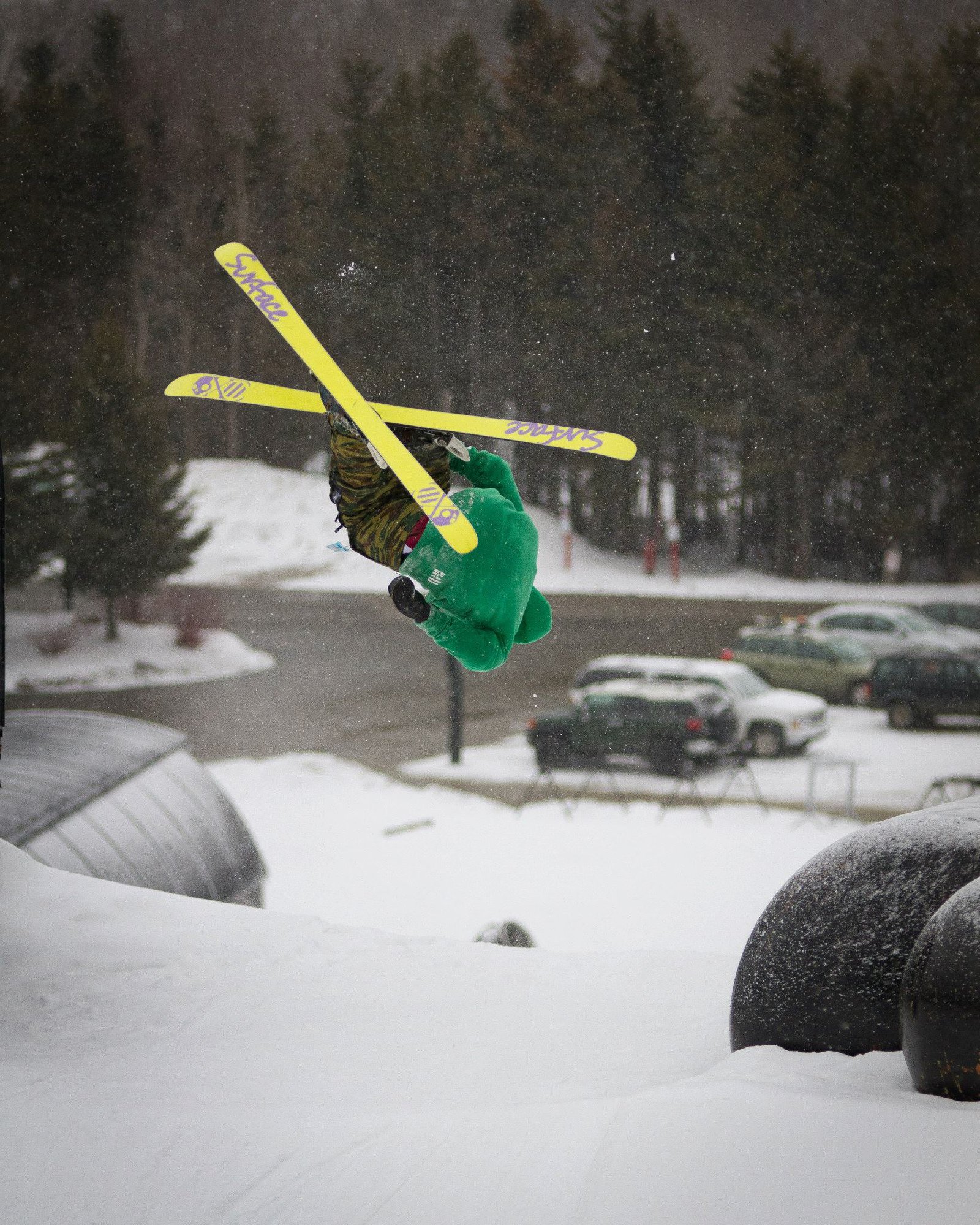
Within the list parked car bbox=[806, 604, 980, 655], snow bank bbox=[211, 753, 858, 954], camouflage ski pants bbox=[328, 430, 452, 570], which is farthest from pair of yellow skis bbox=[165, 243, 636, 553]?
parked car bbox=[806, 604, 980, 655]

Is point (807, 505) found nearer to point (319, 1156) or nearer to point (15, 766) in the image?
point (15, 766)

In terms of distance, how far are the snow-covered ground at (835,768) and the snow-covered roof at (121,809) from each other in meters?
5.28

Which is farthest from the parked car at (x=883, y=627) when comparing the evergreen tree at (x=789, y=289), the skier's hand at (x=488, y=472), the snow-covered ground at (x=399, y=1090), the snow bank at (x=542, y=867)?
the skier's hand at (x=488, y=472)

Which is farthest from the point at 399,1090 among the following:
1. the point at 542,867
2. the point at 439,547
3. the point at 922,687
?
the point at 922,687

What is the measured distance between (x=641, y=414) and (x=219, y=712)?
6758mm

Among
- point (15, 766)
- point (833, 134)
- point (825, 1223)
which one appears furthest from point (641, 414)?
point (825, 1223)

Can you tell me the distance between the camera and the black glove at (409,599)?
292 cm

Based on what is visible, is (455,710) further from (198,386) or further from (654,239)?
(198,386)

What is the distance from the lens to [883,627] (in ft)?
45.9

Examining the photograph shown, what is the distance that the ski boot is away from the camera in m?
2.76

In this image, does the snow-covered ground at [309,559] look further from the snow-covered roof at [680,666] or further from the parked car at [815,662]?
the snow-covered roof at [680,666]

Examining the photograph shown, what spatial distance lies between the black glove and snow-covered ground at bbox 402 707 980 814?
→ 9279 millimetres

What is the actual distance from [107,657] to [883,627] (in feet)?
33.0

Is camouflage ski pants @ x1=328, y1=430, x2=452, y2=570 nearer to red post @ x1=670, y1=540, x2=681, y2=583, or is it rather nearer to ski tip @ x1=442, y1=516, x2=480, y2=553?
ski tip @ x1=442, y1=516, x2=480, y2=553
